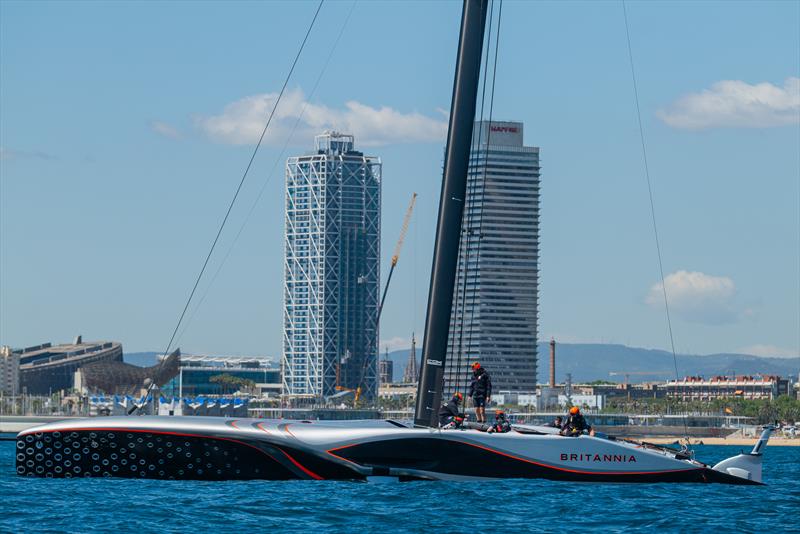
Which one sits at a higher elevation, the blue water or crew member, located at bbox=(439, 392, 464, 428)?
crew member, located at bbox=(439, 392, 464, 428)

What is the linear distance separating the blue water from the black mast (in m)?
3.84

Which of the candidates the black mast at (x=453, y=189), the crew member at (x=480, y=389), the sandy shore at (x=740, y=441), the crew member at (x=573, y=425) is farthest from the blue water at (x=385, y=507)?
the sandy shore at (x=740, y=441)

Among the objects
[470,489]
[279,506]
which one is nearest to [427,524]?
[279,506]

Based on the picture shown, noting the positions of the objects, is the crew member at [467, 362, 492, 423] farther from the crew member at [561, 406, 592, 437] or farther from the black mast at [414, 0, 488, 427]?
the crew member at [561, 406, 592, 437]

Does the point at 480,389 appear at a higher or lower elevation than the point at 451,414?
higher

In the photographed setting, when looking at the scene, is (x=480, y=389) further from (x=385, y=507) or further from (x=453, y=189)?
(x=385, y=507)

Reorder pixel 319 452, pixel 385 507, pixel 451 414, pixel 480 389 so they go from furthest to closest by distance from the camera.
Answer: pixel 480 389
pixel 451 414
pixel 319 452
pixel 385 507

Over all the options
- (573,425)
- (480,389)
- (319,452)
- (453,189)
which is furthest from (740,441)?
(319,452)

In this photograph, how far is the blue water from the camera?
2166 centimetres

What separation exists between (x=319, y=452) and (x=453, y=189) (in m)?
6.74

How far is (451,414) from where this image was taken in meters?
29.5

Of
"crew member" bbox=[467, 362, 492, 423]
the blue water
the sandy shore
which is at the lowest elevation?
the blue water

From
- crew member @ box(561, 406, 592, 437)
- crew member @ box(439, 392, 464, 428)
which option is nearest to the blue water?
crew member @ box(561, 406, 592, 437)

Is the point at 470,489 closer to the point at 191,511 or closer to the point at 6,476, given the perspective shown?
the point at 191,511
